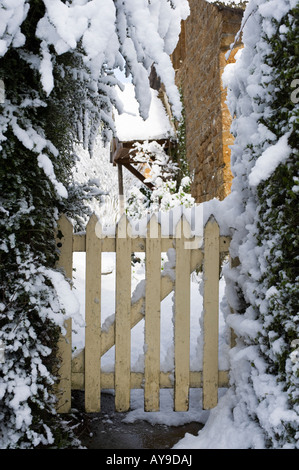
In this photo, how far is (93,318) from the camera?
2.48m

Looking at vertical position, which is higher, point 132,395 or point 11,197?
point 11,197

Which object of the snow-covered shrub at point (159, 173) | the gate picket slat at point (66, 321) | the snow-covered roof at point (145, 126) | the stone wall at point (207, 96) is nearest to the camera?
the gate picket slat at point (66, 321)

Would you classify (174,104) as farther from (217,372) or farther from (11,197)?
(217,372)

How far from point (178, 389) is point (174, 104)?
1706 mm

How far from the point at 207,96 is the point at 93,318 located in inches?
168

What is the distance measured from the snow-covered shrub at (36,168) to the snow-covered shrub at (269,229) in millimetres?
489

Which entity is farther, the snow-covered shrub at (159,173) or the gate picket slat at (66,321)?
the snow-covered shrub at (159,173)

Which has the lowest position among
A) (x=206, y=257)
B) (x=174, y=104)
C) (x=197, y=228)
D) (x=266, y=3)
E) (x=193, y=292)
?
(x=193, y=292)

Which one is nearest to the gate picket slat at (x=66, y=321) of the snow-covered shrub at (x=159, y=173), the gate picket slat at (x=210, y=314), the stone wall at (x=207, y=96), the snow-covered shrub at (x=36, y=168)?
the snow-covered shrub at (x=36, y=168)

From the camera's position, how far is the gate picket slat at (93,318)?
2463 mm

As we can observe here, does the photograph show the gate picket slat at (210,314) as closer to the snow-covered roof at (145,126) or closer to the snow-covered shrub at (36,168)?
the snow-covered shrub at (36,168)

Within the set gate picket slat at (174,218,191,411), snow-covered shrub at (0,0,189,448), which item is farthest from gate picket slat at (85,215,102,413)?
gate picket slat at (174,218,191,411)
